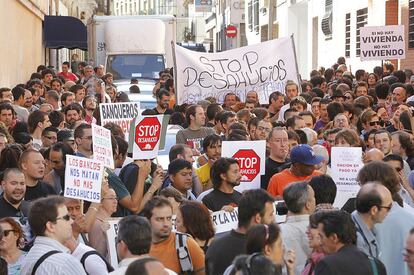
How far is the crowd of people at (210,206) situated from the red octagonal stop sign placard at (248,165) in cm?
26

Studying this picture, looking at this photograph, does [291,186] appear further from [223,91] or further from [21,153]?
[223,91]

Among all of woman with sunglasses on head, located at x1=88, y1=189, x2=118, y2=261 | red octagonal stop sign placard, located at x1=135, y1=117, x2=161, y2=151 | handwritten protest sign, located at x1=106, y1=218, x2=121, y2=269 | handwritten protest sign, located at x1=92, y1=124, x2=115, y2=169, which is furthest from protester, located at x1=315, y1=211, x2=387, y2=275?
red octagonal stop sign placard, located at x1=135, y1=117, x2=161, y2=151

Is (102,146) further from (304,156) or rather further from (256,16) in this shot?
(256,16)

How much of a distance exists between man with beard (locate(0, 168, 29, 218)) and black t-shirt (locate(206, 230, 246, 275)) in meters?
2.33

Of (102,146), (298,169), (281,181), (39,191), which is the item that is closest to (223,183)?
(281,181)

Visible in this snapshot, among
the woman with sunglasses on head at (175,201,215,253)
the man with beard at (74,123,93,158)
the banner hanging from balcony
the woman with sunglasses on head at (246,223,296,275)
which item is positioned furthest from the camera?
the banner hanging from balcony

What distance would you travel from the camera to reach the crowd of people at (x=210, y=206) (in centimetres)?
723

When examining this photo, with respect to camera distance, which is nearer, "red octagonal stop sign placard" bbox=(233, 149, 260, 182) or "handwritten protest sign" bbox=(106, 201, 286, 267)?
"handwritten protest sign" bbox=(106, 201, 286, 267)

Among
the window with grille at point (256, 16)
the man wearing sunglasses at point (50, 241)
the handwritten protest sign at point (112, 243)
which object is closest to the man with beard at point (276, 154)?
the handwritten protest sign at point (112, 243)

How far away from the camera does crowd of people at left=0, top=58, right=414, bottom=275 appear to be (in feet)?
23.7

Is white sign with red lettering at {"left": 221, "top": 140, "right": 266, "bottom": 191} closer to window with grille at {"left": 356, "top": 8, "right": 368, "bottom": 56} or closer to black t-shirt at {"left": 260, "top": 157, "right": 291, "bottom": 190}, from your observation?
black t-shirt at {"left": 260, "top": 157, "right": 291, "bottom": 190}

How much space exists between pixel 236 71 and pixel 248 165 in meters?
8.32

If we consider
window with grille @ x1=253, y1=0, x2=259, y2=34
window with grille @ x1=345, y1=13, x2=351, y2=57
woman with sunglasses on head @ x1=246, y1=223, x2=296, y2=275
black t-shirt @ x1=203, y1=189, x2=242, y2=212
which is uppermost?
window with grille @ x1=253, y1=0, x2=259, y2=34

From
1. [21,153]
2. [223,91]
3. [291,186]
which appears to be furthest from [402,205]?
[223,91]
